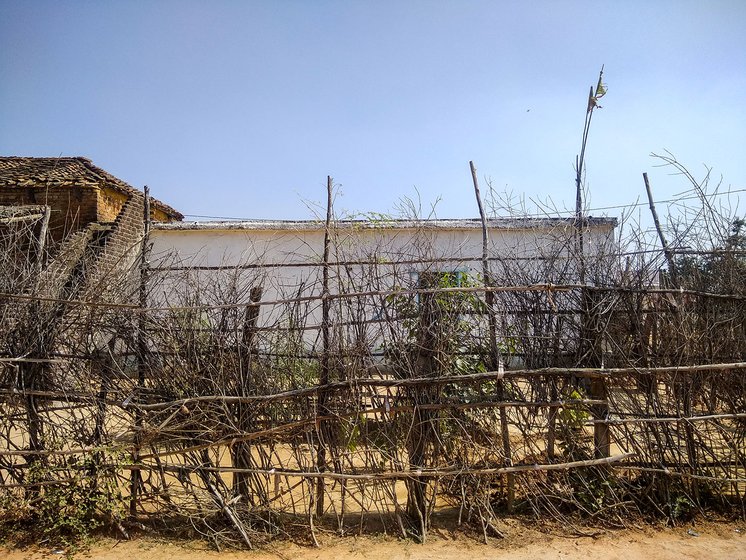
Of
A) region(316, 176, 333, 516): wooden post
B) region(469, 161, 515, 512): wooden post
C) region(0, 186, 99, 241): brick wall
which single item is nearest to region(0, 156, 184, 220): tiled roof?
region(0, 186, 99, 241): brick wall

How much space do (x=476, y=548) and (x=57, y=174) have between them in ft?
48.9

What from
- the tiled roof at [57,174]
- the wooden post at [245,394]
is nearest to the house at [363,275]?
the wooden post at [245,394]

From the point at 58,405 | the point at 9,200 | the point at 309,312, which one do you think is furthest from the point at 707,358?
the point at 9,200

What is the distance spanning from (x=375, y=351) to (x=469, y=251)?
30.5 ft

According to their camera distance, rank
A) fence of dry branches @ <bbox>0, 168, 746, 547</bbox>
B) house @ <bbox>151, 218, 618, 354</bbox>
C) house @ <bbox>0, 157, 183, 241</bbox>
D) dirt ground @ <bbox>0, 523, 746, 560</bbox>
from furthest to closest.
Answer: house @ <bbox>0, 157, 183, 241</bbox> → house @ <bbox>151, 218, 618, 354</bbox> → fence of dry branches @ <bbox>0, 168, 746, 547</bbox> → dirt ground @ <bbox>0, 523, 746, 560</bbox>

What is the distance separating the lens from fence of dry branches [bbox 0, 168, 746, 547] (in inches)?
188

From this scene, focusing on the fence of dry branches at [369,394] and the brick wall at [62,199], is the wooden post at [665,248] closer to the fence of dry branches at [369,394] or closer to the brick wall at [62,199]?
the fence of dry branches at [369,394]

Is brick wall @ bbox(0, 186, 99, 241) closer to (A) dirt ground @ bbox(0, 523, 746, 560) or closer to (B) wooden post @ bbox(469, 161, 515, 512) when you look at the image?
(A) dirt ground @ bbox(0, 523, 746, 560)

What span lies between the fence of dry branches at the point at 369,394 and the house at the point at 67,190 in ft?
32.4

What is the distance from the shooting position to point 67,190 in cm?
1472

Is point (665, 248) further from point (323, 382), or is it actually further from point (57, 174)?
point (57, 174)

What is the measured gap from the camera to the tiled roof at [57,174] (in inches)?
566

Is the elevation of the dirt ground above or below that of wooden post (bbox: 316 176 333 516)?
below

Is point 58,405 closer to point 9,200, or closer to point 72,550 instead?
point 72,550
